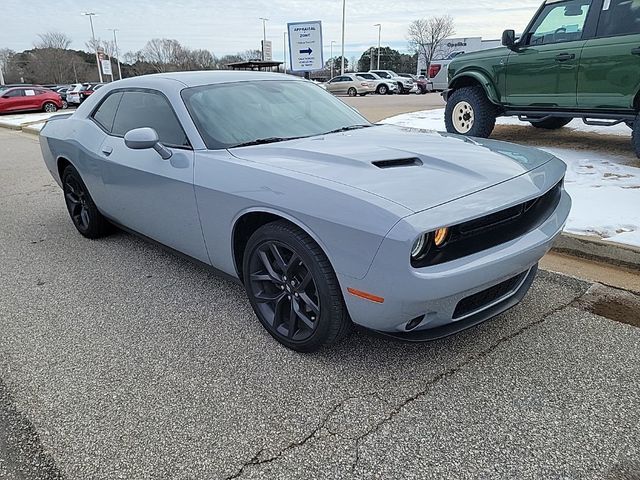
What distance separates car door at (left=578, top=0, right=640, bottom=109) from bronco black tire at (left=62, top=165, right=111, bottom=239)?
5615mm

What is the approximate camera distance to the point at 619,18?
5.73m

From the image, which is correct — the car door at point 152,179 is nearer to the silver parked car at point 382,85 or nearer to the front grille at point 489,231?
the front grille at point 489,231

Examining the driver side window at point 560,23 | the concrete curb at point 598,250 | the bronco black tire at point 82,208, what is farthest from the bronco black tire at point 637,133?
the bronco black tire at point 82,208

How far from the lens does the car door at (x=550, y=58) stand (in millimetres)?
6047

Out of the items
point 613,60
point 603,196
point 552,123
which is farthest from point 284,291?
point 552,123

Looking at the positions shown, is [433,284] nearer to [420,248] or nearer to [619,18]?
[420,248]

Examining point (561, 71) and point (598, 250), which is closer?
point (598, 250)

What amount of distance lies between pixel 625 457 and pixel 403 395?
35.2 inches

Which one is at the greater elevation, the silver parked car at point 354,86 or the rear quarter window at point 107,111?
the rear quarter window at point 107,111

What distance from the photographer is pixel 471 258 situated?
2.20m

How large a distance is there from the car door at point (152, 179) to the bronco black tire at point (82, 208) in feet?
1.45

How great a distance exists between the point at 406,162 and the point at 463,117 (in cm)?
545

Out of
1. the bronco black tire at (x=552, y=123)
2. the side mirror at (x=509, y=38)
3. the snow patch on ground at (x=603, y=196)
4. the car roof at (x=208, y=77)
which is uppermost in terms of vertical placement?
the side mirror at (x=509, y=38)

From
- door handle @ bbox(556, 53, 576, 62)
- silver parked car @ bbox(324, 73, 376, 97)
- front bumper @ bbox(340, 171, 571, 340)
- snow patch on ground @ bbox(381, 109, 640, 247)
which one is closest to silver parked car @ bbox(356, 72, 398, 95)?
silver parked car @ bbox(324, 73, 376, 97)
